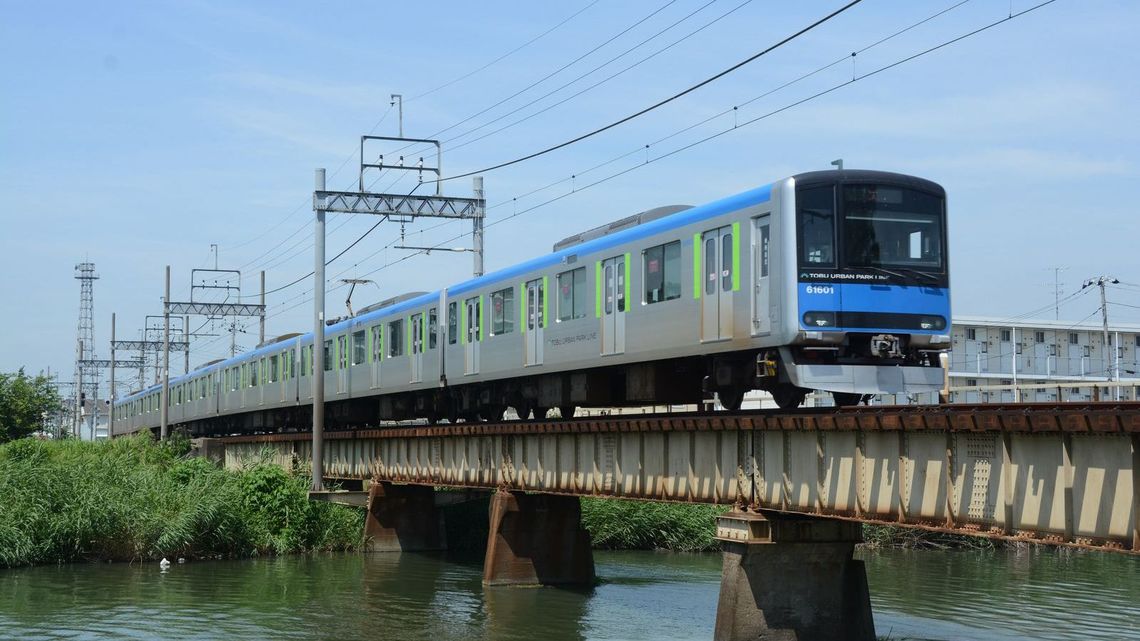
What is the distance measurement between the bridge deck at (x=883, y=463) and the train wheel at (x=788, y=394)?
0.54 m

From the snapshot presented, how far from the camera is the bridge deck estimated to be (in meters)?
11.3

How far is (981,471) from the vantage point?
12734 millimetres

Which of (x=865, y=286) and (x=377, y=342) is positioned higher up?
(x=377, y=342)

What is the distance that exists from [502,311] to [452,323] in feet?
9.33

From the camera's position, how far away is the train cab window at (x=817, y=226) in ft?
53.2

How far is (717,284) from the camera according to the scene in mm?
17531

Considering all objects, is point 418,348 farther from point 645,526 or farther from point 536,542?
point 645,526

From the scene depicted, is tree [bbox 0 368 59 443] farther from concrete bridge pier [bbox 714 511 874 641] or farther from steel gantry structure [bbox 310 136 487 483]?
concrete bridge pier [bbox 714 511 874 641]

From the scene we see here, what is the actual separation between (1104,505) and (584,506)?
990 inches

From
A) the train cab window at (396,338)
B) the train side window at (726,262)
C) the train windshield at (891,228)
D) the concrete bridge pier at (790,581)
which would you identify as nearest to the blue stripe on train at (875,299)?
the train windshield at (891,228)

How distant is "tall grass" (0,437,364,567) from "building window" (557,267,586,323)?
12689 mm

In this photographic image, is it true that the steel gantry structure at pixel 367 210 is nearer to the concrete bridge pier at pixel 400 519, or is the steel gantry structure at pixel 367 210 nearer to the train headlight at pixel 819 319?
the concrete bridge pier at pixel 400 519

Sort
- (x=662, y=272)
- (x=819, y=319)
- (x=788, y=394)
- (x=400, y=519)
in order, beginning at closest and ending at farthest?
(x=819, y=319) < (x=788, y=394) < (x=662, y=272) < (x=400, y=519)

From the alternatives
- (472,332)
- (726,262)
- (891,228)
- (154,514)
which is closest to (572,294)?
(472,332)
